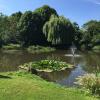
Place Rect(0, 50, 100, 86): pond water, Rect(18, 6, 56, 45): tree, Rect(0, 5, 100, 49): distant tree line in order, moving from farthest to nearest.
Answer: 1. Rect(18, 6, 56, 45): tree
2. Rect(0, 5, 100, 49): distant tree line
3. Rect(0, 50, 100, 86): pond water

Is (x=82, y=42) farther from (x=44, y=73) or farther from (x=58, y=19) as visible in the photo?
(x=44, y=73)

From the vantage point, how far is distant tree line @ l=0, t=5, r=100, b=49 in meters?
63.0

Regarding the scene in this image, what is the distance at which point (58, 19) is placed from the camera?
64312 mm

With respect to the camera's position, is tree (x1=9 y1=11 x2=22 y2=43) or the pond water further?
tree (x1=9 y1=11 x2=22 y2=43)

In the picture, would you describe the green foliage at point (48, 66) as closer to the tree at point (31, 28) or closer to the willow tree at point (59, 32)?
the willow tree at point (59, 32)

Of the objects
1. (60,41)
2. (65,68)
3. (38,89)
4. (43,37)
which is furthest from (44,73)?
(43,37)

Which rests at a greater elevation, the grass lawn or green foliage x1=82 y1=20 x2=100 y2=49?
green foliage x1=82 y1=20 x2=100 y2=49

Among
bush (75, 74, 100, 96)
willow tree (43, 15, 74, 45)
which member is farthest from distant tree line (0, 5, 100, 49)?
bush (75, 74, 100, 96)

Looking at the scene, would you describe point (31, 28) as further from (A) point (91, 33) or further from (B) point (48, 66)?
(B) point (48, 66)

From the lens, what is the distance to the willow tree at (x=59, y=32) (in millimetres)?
62062

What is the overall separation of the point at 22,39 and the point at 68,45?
11.7 m

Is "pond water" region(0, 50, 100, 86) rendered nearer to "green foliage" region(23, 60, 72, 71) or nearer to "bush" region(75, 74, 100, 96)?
"green foliage" region(23, 60, 72, 71)

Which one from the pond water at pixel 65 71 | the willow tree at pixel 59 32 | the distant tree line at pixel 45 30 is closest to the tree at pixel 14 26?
the distant tree line at pixel 45 30

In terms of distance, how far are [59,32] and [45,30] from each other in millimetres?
4182
